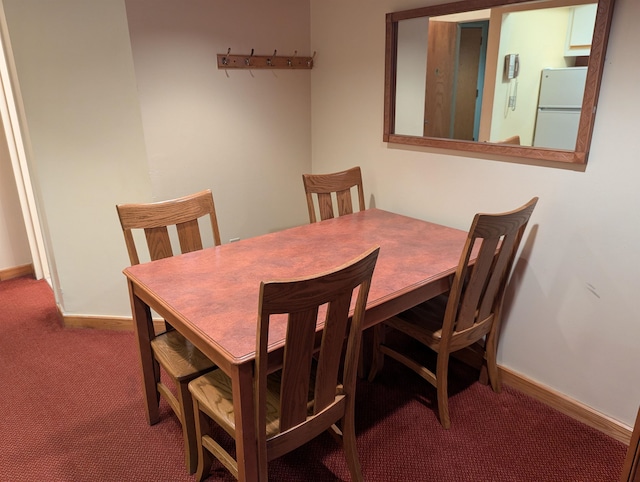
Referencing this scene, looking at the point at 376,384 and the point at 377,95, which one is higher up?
the point at 377,95

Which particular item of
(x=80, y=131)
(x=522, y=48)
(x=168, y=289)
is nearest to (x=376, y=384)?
(x=168, y=289)

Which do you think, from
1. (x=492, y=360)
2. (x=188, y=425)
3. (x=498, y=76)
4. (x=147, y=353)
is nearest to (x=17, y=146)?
(x=147, y=353)

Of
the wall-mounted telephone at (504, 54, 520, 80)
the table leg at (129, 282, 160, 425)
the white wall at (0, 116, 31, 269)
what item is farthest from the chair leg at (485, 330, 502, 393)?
the white wall at (0, 116, 31, 269)

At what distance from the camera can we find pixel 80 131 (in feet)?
7.97

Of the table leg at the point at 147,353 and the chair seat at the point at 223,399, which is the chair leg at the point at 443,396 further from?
the table leg at the point at 147,353

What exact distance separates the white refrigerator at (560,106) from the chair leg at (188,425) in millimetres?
1774

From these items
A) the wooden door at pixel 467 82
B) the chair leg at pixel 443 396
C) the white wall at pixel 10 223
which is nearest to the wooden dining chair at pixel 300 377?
the chair leg at pixel 443 396

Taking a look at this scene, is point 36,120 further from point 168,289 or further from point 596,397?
point 596,397

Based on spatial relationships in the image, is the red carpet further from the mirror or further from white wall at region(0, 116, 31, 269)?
white wall at region(0, 116, 31, 269)

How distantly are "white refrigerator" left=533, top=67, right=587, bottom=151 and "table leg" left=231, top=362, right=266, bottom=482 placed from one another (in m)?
1.56

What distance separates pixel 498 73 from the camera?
2.05 metres

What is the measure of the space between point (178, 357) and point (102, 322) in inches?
53.8

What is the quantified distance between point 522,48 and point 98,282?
2612mm

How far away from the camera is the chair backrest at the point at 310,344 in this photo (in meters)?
1.16
